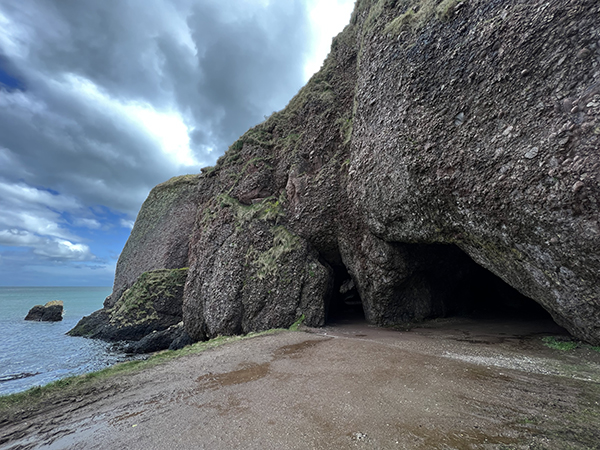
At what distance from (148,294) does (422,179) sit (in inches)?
951

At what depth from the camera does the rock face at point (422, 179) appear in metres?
7.17

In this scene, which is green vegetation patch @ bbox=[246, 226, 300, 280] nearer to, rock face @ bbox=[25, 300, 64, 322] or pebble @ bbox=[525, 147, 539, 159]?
pebble @ bbox=[525, 147, 539, 159]

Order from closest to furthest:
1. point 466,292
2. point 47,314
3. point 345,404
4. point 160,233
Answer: point 345,404 < point 466,292 < point 160,233 < point 47,314

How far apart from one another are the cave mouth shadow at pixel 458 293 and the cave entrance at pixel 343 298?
1.87 metres

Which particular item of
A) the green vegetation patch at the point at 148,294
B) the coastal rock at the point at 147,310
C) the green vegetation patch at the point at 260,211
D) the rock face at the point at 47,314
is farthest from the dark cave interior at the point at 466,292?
the rock face at the point at 47,314

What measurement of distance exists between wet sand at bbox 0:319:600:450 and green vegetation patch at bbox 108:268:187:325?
16.9 m

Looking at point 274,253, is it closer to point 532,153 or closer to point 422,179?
point 422,179

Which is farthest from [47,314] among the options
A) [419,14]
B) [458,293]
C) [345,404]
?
[419,14]

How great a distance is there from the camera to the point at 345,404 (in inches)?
213

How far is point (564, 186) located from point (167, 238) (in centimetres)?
3303

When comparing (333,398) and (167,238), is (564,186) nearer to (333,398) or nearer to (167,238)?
(333,398)

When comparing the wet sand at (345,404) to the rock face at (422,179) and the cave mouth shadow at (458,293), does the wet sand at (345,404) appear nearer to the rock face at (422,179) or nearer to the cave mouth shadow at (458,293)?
the rock face at (422,179)

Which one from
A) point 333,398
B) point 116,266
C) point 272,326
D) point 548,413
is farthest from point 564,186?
point 116,266

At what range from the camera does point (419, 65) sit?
10734 millimetres
